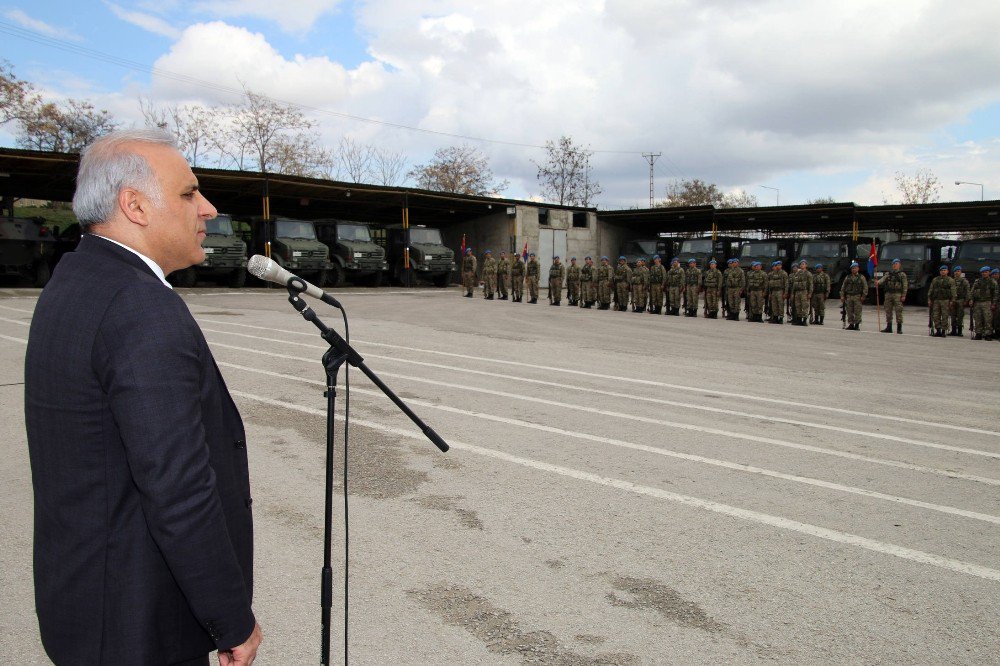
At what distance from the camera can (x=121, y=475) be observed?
1571 millimetres

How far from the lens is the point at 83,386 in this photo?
1.54m

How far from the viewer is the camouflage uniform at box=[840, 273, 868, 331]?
17469 millimetres

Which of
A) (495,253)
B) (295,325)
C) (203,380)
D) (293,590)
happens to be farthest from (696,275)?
(203,380)

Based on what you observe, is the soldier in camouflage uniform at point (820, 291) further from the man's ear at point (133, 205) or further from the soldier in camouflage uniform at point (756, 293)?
the man's ear at point (133, 205)

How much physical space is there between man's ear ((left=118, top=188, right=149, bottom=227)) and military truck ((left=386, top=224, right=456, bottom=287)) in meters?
27.5

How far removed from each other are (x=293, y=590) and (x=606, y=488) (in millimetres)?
2165

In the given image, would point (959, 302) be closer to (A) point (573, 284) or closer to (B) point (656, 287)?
(B) point (656, 287)

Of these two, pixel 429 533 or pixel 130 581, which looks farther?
pixel 429 533

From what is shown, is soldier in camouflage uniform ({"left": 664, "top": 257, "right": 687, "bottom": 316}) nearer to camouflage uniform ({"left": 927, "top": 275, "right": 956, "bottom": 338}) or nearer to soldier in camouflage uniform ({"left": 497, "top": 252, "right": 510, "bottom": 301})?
camouflage uniform ({"left": 927, "top": 275, "right": 956, "bottom": 338})

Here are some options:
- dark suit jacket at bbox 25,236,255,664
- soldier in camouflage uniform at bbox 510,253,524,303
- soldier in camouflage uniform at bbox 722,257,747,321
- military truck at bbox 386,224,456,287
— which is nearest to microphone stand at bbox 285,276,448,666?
dark suit jacket at bbox 25,236,255,664

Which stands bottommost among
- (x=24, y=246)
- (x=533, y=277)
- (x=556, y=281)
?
(x=556, y=281)

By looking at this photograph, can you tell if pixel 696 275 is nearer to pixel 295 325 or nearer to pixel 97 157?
pixel 295 325

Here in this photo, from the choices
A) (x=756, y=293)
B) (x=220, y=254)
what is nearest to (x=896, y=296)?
(x=756, y=293)

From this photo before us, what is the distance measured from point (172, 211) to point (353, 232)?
2677 centimetres
